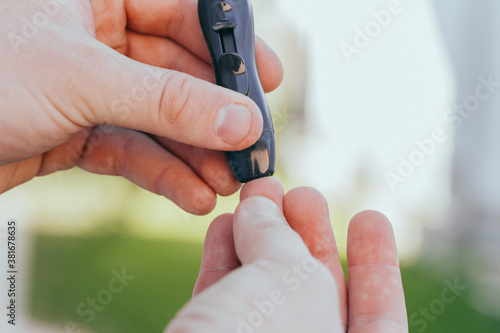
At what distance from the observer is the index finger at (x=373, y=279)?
0.53 m

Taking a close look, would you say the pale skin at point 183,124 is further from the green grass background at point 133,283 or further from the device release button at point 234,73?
the green grass background at point 133,283

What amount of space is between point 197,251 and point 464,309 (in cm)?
71

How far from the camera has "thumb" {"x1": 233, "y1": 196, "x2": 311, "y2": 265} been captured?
0.43 metres

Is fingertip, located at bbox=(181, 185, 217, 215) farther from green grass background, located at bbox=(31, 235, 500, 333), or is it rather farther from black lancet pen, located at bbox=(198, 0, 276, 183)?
green grass background, located at bbox=(31, 235, 500, 333)

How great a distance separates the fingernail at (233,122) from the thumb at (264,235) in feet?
0.26

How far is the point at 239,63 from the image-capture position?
24.4 inches

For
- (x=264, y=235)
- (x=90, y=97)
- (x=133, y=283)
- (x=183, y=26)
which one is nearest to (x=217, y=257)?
(x=264, y=235)

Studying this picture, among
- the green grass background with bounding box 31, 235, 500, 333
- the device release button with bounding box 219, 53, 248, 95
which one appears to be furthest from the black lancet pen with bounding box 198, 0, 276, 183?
the green grass background with bounding box 31, 235, 500, 333

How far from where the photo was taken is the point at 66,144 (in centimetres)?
76

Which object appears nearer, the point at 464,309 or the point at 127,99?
the point at 127,99

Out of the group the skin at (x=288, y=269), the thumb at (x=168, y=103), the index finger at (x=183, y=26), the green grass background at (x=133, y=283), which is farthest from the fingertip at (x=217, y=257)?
the green grass background at (x=133, y=283)

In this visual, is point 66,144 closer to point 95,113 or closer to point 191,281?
point 95,113

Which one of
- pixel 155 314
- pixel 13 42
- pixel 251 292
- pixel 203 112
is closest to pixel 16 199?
pixel 155 314

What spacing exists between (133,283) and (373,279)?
84cm
